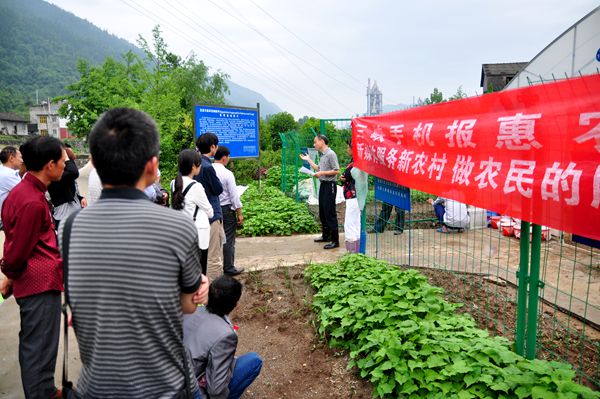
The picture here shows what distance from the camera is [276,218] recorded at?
8.27 meters

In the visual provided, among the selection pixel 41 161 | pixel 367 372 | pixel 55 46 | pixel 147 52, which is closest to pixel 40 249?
pixel 41 161

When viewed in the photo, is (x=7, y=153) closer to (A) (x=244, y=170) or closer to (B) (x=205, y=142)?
(B) (x=205, y=142)

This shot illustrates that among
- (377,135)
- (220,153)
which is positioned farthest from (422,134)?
(220,153)

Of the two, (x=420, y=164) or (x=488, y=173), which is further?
(x=420, y=164)

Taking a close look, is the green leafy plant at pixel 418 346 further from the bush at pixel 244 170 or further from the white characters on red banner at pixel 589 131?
the bush at pixel 244 170

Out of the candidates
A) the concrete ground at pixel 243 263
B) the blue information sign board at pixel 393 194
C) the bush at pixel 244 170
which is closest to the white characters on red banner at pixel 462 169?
the blue information sign board at pixel 393 194

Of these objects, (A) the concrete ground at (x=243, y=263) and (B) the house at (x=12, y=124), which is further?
(B) the house at (x=12, y=124)

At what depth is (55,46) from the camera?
136000mm

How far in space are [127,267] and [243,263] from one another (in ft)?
15.6

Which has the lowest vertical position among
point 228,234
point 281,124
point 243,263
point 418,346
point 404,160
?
point 243,263

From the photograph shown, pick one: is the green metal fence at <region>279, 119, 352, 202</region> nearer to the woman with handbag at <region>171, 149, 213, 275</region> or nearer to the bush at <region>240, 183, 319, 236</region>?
the bush at <region>240, 183, 319, 236</region>

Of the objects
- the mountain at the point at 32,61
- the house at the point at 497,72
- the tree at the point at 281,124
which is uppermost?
the mountain at the point at 32,61

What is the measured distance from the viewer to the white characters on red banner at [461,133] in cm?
276

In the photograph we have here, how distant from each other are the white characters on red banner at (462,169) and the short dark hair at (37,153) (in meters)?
2.71
